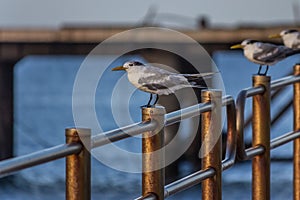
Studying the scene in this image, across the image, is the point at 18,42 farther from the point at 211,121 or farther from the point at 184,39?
the point at 211,121

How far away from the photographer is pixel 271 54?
5883 mm

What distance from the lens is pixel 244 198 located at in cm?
1952

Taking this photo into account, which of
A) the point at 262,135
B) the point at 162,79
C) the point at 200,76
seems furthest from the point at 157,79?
the point at 262,135

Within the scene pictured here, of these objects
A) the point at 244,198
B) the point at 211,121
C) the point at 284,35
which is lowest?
the point at 244,198

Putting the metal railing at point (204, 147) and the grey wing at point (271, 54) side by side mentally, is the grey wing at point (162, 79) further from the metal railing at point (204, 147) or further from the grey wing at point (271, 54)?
the grey wing at point (271, 54)

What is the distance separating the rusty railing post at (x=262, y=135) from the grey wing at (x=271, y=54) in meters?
1.33

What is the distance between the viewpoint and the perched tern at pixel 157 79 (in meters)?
3.97

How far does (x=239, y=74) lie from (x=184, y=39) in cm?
4454

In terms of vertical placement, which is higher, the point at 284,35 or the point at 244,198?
the point at 284,35

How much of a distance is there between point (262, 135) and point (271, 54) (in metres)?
1.45

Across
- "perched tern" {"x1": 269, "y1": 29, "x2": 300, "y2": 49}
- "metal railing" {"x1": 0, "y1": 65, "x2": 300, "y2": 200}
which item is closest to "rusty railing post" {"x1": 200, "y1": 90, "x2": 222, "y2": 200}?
"metal railing" {"x1": 0, "y1": 65, "x2": 300, "y2": 200}

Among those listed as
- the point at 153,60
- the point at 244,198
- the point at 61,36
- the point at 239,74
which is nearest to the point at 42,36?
the point at 61,36

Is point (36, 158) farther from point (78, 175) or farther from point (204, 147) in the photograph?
point (204, 147)

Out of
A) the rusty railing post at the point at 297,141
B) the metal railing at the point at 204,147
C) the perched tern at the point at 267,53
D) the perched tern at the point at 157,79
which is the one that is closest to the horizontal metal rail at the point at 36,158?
the metal railing at the point at 204,147
